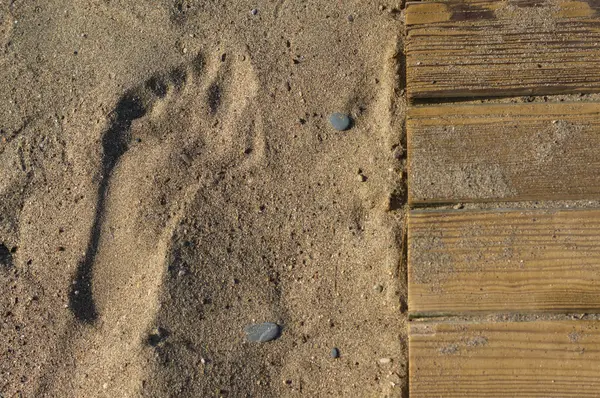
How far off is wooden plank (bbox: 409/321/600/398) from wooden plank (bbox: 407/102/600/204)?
0.40 metres

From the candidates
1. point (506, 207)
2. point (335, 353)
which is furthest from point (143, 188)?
point (506, 207)

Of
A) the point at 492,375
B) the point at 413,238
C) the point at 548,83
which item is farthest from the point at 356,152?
the point at 492,375

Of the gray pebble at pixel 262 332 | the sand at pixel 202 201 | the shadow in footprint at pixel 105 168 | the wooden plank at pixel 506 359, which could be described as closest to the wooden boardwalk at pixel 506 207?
the wooden plank at pixel 506 359

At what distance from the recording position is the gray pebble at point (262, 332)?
2285 millimetres

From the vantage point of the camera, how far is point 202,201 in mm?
2367

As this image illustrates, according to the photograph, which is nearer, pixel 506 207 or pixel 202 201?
pixel 506 207

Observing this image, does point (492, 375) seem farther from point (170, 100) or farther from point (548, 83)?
point (170, 100)

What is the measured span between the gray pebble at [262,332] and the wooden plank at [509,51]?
3.11 ft

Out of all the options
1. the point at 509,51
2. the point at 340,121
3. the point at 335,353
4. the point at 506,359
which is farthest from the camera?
the point at 340,121

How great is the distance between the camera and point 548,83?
205cm

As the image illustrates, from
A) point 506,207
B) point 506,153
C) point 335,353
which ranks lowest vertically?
point 335,353

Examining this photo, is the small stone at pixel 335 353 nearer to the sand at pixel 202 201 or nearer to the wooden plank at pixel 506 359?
the sand at pixel 202 201

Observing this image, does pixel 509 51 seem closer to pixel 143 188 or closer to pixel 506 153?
pixel 506 153

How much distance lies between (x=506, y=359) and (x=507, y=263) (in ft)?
0.94
